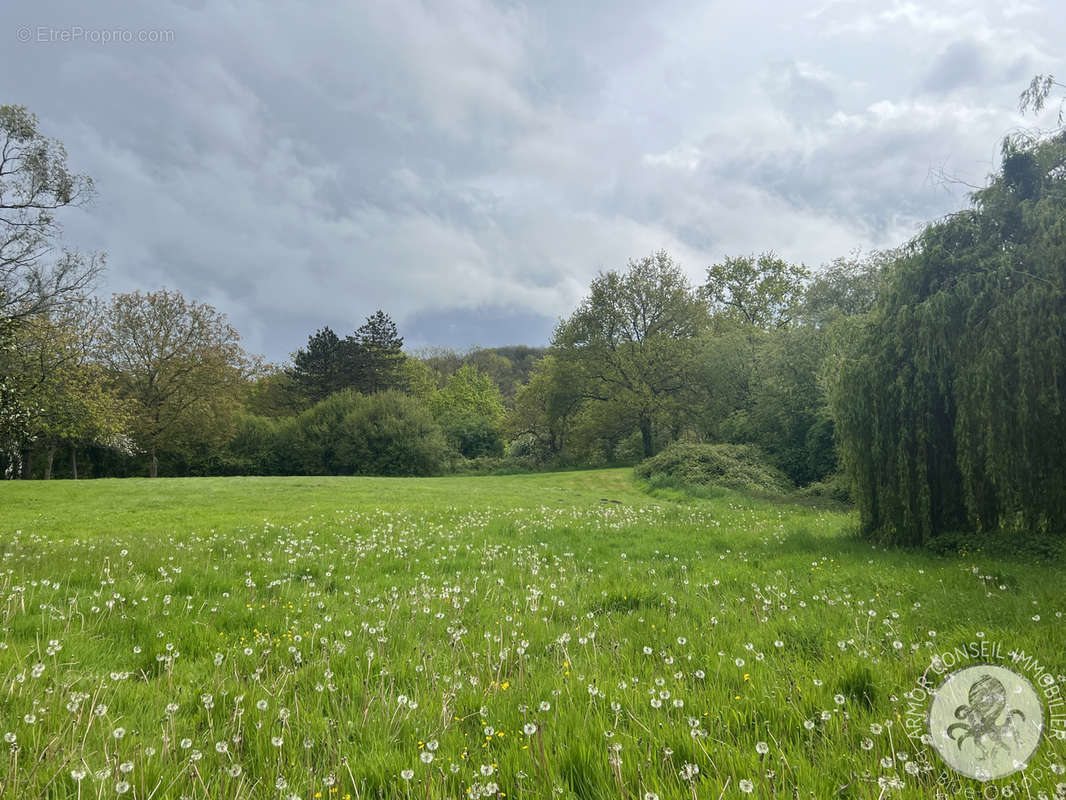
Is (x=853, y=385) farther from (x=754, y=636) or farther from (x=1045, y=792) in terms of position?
(x=1045, y=792)

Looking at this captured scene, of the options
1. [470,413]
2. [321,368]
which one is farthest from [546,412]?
[321,368]

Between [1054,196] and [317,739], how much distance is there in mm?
13719

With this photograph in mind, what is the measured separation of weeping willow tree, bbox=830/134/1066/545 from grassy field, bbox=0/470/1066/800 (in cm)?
136

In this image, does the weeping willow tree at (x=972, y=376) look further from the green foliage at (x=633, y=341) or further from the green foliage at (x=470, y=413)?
the green foliage at (x=470, y=413)

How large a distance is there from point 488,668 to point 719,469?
1084 inches

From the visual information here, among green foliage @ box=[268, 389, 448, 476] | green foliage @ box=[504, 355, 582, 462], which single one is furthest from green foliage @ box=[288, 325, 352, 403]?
green foliage @ box=[504, 355, 582, 462]

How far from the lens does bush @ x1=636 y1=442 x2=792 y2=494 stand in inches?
1040

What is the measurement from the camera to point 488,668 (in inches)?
151

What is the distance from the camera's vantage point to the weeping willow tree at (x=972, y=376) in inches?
318

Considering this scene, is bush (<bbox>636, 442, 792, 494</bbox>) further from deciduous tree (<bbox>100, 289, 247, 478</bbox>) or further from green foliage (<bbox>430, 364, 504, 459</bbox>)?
deciduous tree (<bbox>100, 289, 247, 478</bbox>)

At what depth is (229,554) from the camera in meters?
8.51

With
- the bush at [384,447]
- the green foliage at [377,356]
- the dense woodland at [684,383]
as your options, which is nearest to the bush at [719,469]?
the dense woodland at [684,383]

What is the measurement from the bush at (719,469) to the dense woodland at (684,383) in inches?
8.7

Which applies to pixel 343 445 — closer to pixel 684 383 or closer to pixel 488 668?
pixel 684 383
